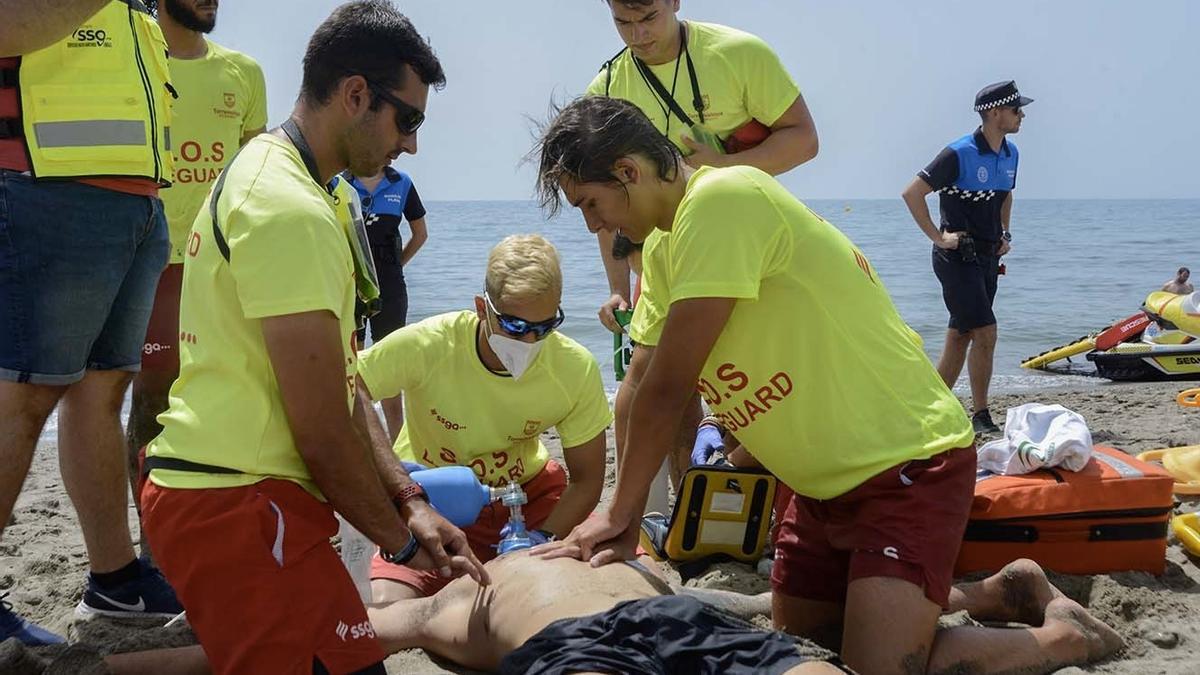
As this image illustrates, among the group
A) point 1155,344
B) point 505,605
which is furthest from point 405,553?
point 1155,344

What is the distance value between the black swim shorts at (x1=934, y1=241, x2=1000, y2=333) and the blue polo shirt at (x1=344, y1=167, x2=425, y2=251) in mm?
3387

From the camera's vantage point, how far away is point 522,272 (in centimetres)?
382

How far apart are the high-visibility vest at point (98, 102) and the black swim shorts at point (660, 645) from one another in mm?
1814

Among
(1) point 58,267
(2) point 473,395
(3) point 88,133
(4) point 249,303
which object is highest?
(3) point 88,133

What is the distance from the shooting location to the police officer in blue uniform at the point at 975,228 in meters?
7.33

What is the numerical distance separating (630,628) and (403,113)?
1267 mm

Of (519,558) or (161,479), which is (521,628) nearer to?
(519,558)

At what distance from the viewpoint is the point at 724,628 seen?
2.54 m

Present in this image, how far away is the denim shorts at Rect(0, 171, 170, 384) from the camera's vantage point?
122 inches

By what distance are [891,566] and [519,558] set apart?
98 centimetres

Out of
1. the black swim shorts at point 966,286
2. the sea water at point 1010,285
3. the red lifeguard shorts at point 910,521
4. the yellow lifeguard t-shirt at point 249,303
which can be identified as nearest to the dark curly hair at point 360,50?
the yellow lifeguard t-shirt at point 249,303

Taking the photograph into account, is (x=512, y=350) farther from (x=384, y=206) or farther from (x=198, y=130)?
(x=384, y=206)

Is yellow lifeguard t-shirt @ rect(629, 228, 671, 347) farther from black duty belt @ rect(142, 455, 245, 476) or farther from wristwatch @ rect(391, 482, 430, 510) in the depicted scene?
black duty belt @ rect(142, 455, 245, 476)

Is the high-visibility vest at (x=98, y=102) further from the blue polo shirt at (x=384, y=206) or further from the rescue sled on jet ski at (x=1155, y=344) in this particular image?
the rescue sled on jet ski at (x=1155, y=344)
